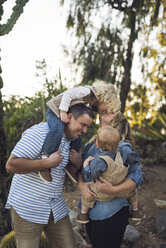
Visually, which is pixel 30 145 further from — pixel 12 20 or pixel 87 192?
pixel 12 20

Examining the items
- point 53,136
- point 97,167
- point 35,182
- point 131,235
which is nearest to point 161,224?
point 131,235

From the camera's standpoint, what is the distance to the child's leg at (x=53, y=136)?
2183 mm

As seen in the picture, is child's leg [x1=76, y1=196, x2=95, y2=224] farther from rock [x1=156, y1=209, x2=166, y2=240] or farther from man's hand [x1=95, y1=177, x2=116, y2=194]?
rock [x1=156, y1=209, x2=166, y2=240]

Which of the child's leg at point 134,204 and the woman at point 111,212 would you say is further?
the child's leg at point 134,204

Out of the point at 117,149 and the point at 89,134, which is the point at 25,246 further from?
the point at 89,134

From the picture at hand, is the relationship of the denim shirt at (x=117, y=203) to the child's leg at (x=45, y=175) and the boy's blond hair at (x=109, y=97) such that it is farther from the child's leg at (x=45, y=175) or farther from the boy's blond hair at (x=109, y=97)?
the child's leg at (x=45, y=175)

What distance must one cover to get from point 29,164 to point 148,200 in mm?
4192

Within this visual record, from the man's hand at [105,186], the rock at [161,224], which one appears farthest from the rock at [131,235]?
the man's hand at [105,186]

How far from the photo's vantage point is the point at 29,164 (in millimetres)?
2066

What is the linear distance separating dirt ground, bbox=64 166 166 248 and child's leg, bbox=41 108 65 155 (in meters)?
2.78

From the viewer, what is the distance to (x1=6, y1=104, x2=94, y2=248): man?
2.09 metres

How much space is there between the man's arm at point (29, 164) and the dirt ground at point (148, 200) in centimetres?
278

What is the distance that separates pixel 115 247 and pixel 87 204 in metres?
0.45

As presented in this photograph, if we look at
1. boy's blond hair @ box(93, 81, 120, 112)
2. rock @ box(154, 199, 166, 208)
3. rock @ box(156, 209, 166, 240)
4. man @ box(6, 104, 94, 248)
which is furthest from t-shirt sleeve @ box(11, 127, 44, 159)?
rock @ box(154, 199, 166, 208)
